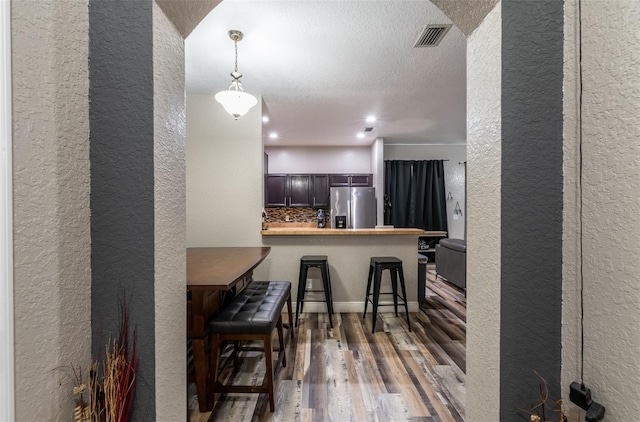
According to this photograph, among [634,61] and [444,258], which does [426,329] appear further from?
[634,61]

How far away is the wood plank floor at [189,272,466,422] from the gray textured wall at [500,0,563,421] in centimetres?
117

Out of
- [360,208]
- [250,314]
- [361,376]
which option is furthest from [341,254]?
[360,208]

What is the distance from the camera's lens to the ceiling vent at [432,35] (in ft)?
7.26

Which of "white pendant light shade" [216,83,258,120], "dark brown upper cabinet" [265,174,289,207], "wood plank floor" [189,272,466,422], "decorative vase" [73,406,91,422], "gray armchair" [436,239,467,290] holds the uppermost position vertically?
"white pendant light shade" [216,83,258,120]

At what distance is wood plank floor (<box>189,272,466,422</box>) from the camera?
1.82 m

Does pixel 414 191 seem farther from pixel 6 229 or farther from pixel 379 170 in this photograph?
pixel 6 229

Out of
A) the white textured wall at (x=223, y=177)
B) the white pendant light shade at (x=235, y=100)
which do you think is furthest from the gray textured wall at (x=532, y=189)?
the white textured wall at (x=223, y=177)

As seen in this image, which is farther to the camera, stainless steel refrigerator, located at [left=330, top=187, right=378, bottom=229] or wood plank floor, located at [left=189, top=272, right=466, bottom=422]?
stainless steel refrigerator, located at [left=330, top=187, right=378, bottom=229]

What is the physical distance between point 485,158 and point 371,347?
220 centimetres

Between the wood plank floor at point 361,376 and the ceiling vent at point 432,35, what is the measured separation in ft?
8.70

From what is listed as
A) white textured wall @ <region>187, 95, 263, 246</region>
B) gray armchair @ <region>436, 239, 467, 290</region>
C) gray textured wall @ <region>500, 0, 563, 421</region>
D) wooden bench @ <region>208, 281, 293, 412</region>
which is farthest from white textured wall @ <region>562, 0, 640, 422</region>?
gray armchair @ <region>436, 239, 467, 290</region>

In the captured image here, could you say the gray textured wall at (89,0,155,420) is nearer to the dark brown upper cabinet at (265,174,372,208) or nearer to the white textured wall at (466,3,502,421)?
the white textured wall at (466,3,502,421)

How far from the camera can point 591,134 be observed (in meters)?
0.84

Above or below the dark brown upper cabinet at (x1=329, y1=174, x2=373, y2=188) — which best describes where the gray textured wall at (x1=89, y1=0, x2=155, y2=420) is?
below
